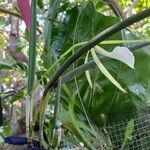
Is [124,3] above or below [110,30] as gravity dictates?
above

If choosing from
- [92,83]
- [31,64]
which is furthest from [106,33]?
[92,83]

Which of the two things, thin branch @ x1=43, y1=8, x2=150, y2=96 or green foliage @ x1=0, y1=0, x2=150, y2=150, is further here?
green foliage @ x1=0, y1=0, x2=150, y2=150

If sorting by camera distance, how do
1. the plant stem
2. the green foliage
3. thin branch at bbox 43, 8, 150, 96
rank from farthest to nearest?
the green foliage, the plant stem, thin branch at bbox 43, 8, 150, 96

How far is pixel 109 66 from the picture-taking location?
62cm

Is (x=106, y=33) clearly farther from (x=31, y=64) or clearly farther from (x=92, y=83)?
(x=92, y=83)

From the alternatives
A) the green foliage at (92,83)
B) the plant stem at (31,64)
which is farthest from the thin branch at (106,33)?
the green foliage at (92,83)

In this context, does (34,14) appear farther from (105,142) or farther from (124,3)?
(124,3)

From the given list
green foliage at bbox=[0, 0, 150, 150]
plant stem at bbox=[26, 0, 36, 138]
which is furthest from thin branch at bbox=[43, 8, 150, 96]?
green foliage at bbox=[0, 0, 150, 150]

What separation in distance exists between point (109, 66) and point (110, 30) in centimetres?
30

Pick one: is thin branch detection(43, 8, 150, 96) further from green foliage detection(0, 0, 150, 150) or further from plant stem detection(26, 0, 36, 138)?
green foliage detection(0, 0, 150, 150)

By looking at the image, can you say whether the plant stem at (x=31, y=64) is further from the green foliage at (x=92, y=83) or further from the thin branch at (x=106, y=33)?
the green foliage at (x=92, y=83)

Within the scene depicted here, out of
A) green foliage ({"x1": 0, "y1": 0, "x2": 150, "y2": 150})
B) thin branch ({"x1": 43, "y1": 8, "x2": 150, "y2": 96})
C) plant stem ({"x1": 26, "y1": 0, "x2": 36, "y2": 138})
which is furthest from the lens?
green foliage ({"x1": 0, "y1": 0, "x2": 150, "y2": 150})

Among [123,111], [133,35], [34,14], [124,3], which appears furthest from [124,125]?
[124,3]

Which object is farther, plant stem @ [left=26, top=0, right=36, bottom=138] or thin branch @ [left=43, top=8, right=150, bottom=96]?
plant stem @ [left=26, top=0, right=36, bottom=138]
